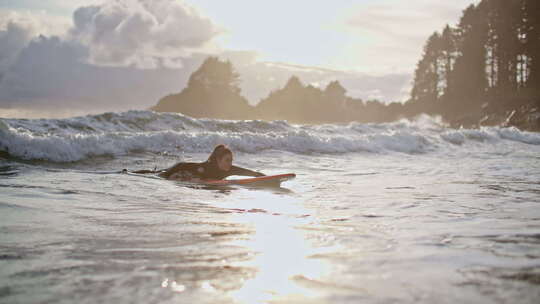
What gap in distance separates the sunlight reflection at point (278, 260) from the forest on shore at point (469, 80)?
1266 inches

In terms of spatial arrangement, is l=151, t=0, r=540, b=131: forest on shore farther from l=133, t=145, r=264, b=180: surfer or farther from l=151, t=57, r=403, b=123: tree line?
l=133, t=145, r=264, b=180: surfer

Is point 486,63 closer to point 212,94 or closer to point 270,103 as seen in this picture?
point 212,94

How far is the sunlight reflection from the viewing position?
77.5 inches

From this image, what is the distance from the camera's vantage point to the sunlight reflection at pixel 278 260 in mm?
1968

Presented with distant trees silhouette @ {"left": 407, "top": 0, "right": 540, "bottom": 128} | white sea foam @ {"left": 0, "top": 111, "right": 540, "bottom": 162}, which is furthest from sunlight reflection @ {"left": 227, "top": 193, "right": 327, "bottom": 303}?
distant trees silhouette @ {"left": 407, "top": 0, "right": 540, "bottom": 128}

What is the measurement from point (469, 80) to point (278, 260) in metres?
51.0

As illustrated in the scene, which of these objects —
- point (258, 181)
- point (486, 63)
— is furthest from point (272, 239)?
point (486, 63)

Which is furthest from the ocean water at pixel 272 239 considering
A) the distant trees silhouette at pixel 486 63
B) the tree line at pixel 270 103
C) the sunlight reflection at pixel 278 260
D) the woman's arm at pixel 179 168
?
the tree line at pixel 270 103

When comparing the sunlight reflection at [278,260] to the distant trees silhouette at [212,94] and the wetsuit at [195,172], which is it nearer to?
the wetsuit at [195,172]

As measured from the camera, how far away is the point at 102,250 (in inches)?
108

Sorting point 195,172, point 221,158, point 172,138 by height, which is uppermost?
point 172,138

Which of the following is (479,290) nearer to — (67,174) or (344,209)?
(344,209)

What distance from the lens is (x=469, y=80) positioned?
47.8m

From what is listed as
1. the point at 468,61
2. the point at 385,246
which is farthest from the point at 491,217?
the point at 468,61
